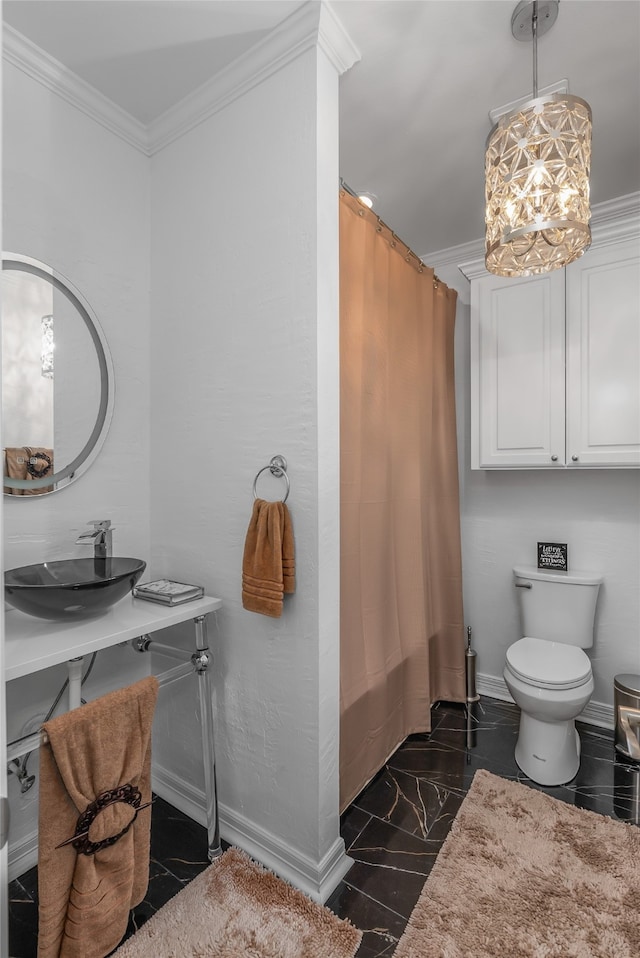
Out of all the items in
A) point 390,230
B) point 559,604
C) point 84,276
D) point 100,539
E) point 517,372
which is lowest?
point 559,604

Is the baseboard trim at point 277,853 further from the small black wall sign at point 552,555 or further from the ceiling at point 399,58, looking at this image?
the ceiling at point 399,58

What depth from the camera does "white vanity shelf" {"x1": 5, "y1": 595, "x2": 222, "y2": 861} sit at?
120cm

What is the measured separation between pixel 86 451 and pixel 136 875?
4.27 ft

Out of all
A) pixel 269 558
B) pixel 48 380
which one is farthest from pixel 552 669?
pixel 48 380

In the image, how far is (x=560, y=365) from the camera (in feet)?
7.74

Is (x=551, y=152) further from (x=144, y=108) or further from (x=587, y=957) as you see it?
(x=587, y=957)

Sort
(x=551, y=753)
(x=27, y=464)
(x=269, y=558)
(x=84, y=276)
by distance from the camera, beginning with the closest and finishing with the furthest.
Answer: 1. (x=269, y=558)
2. (x=27, y=464)
3. (x=84, y=276)
4. (x=551, y=753)

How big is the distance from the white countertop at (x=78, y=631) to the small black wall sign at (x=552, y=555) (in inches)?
70.0

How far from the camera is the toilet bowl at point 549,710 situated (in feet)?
6.57

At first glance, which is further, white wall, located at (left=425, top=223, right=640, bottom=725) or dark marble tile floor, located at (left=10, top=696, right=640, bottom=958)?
white wall, located at (left=425, top=223, right=640, bottom=725)

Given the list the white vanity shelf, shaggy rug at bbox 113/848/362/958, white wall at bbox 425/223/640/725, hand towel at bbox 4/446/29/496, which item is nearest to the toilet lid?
white wall at bbox 425/223/640/725

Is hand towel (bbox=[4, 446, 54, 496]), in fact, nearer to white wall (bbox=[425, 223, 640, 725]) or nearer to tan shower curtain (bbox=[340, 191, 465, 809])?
tan shower curtain (bbox=[340, 191, 465, 809])

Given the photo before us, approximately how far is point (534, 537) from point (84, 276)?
2433 mm

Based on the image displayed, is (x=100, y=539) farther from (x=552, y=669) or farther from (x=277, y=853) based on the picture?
(x=552, y=669)
